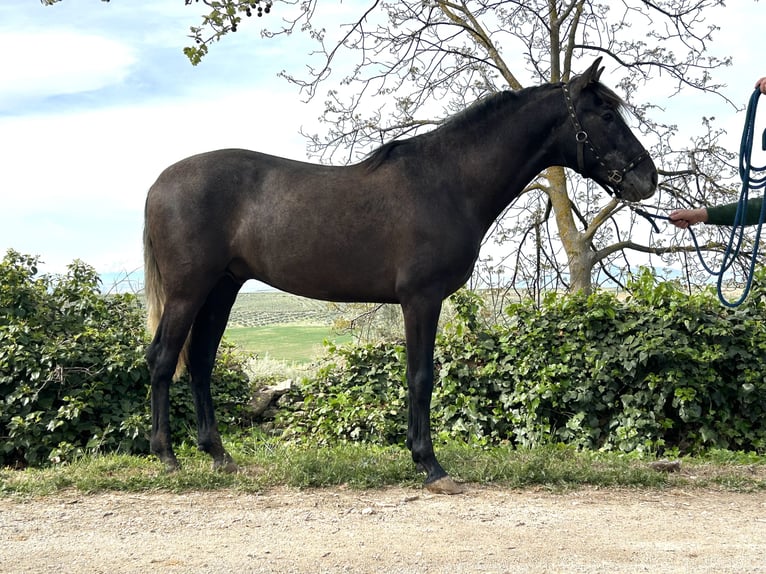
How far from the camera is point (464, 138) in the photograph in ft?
18.5

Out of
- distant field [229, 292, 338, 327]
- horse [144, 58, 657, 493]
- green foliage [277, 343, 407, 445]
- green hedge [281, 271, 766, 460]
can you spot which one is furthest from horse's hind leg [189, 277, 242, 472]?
distant field [229, 292, 338, 327]

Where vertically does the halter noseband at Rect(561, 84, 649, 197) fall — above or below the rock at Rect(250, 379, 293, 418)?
above

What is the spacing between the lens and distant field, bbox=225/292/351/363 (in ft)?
48.6

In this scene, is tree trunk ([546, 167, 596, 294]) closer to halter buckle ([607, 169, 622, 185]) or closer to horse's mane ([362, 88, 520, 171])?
halter buckle ([607, 169, 622, 185])

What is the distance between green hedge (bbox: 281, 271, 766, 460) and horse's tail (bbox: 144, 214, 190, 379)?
282cm

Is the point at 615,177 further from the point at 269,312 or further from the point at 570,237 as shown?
the point at 269,312

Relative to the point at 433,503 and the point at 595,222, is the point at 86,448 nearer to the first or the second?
the point at 433,503

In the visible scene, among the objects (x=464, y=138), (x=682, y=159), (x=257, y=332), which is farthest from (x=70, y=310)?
(x=257, y=332)

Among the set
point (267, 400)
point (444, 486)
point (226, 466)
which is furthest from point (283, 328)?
point (444, 486)

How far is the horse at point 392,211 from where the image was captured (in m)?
5.34

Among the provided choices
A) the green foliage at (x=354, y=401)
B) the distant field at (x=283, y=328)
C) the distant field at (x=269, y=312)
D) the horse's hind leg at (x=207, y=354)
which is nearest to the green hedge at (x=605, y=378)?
the green foliage at (x=354, y=401)

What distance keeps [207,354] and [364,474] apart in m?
1.56

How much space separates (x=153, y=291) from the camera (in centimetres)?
596

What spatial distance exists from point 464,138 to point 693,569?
10.5 feet
